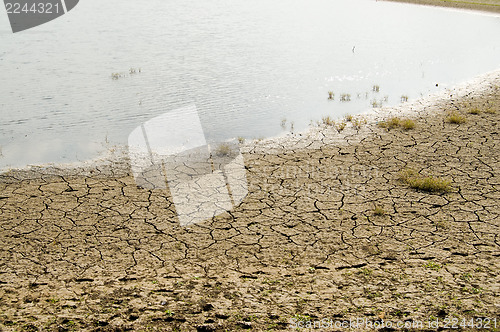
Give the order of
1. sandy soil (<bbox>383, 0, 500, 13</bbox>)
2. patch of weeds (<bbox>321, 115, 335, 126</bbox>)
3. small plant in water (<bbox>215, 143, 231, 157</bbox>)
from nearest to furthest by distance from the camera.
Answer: small plant in water (<bbox>215, 143, 231, 157</bbox>) < patch of weeds (<bbox>321, 115, 335, 126</bbox>) < sandy soil (<bbox>383, 0, 500, 13</bbox>)

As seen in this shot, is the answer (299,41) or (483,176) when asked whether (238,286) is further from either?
(299,41)

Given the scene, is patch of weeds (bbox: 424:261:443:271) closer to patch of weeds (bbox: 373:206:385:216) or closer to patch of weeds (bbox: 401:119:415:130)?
patch of weeds (bbox: 373:206:385:216)

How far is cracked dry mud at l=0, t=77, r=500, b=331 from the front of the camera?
12.5 ft

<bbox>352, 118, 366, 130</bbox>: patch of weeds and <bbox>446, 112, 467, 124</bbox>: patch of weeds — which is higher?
<bbox>352, 118, 366, 130</bbox>: patch of weeds

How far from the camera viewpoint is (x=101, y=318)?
3.73 m

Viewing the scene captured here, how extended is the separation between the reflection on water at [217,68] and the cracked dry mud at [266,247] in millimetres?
1712

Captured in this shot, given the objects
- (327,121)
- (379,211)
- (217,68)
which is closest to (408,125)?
(327,121)

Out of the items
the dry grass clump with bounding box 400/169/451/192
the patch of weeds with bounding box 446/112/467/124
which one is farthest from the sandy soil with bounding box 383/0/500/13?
the dry grass clump with bounding box 400/169/451/192

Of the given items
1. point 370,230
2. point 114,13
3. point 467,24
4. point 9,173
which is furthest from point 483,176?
point 114,13

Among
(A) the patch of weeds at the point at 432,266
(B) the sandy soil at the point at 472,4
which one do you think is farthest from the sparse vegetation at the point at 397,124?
(B) the sandy soil at the point at 472,4

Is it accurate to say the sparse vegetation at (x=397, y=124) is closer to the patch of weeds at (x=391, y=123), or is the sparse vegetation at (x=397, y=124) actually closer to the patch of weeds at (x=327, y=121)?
the patch of weeds at (x=391, y=123)

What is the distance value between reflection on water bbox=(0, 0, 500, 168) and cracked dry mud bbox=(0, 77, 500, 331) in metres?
1.71

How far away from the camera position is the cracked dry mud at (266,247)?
3.82m

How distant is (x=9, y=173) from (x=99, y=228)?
2248mm
